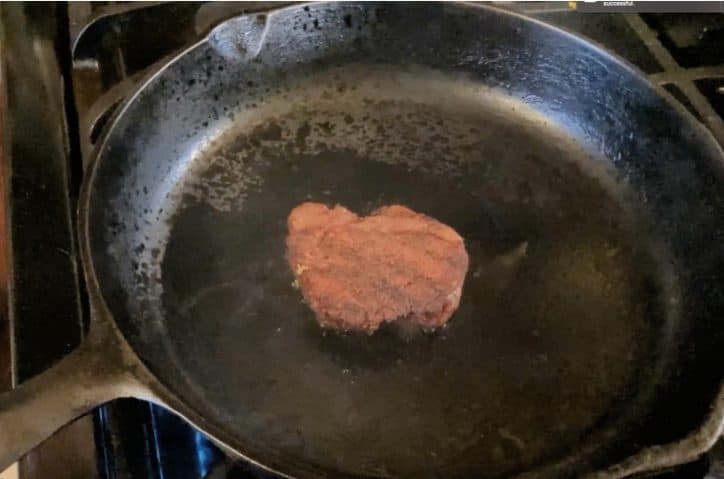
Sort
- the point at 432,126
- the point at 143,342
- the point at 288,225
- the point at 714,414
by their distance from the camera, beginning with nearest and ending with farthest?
the point at 714,414 < the point at 143,342 < the point at 288,225 < the point at 432,126

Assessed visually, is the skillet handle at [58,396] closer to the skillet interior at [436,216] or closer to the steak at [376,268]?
the skillet interior at [436,216]

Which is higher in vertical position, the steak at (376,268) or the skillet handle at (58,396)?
the skillet handle at (58,396)

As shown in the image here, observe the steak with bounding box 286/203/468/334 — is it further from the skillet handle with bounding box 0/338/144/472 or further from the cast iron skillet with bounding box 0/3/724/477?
the skillet handle with bounding box 0/338/144/472

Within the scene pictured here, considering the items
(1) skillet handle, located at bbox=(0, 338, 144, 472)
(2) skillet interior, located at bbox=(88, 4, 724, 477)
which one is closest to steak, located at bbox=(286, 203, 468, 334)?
(2) skillet interior, located at bbox=(88, 4, 724, 477)

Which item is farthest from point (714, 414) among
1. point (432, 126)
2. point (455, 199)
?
point (432, 126)

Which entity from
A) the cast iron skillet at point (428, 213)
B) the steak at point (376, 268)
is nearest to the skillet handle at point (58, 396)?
the cast iron skillet at point (428, 213)

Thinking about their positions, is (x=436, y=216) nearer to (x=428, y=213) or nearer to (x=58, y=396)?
(x=428, y=213)

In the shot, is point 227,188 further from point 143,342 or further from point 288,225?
point 143,342
